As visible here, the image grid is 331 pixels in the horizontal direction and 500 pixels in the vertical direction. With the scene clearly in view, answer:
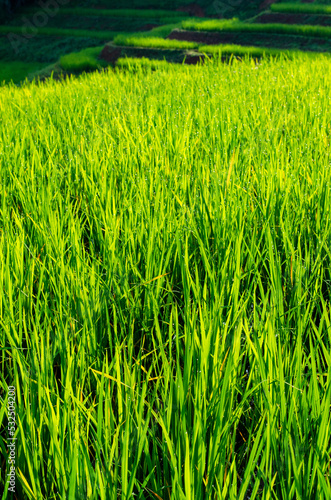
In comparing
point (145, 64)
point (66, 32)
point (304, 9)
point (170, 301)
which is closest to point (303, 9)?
point (304, 9)

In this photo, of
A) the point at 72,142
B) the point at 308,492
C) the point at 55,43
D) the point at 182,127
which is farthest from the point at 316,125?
the point at 55,43

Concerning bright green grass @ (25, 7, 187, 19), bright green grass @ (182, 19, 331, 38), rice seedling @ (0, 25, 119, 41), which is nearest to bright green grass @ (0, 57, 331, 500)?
bright green grass @ (182, 19, 331, 38)

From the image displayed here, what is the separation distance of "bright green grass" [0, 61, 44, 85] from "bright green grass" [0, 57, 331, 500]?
12.9 m

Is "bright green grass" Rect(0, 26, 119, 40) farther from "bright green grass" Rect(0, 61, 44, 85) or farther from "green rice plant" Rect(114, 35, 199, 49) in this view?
"green rice plant" Rect(114, 35, 199, 49)

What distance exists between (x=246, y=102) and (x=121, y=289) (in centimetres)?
227

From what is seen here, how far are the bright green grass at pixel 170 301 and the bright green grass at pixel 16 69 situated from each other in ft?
42.5

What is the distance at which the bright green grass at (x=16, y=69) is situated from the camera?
14.7m

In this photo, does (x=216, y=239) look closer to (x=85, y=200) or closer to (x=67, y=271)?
(x=67, y=271)

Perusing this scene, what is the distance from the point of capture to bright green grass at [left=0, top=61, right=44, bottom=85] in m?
14.7

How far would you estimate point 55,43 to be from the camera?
18.9 metres

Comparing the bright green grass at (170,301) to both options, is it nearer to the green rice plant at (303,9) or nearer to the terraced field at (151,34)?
the terraced field at (151,34)

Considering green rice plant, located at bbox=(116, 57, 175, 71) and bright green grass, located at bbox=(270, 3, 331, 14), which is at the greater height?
bright green grass, located at bbox=(270, 3, 331, 14)

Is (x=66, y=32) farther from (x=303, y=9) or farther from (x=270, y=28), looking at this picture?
(x=270, y=28)

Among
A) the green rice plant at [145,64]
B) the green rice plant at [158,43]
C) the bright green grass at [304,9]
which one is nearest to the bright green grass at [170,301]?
the green rice plant at [145,64]
